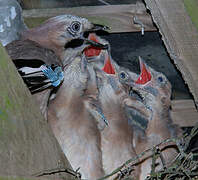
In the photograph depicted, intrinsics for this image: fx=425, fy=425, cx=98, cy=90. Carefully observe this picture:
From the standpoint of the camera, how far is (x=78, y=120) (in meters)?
2.47

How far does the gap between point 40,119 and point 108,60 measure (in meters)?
1.40

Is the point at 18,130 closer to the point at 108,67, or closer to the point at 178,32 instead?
the point at 178,32

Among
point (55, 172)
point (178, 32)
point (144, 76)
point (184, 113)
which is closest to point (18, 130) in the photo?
point (55, 172)

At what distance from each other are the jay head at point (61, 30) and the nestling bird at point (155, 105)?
1.56ft

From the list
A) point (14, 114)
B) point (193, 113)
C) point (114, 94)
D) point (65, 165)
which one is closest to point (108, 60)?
point (114, 94)

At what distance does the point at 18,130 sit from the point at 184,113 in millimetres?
1802

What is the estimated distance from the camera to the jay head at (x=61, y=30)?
2.41 metres

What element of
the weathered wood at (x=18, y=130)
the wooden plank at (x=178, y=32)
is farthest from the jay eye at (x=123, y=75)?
the weathered wood at (x=18, y=130)

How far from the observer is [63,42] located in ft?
8.48

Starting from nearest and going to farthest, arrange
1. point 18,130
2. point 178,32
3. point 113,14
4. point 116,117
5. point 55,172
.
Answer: point 18,130 < point 55,172 < point 178,32 < point 113,14 < point 116,117

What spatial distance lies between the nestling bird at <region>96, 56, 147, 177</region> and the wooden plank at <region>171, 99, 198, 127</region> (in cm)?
23

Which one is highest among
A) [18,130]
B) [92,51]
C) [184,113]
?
[18,130]

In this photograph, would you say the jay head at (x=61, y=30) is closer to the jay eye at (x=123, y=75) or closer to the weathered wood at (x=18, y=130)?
the jay eye at (x=123, y=75)

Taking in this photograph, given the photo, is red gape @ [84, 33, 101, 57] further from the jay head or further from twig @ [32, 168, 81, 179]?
twig @ [32, 168, 81, 179]
